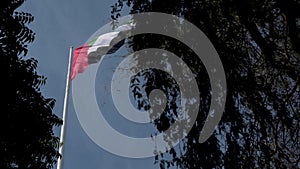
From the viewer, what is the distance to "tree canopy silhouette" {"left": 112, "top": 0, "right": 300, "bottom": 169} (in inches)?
169

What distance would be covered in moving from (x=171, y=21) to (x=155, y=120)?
1.27 metres

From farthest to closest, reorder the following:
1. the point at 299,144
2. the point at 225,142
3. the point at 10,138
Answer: the point at 10,138, the point at 299,144, the point at 225,142

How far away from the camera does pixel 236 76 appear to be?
4.45 m

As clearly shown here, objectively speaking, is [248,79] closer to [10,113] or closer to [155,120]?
[155,120]

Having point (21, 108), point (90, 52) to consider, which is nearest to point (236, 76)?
point (21, 108)

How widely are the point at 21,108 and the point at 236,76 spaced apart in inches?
182

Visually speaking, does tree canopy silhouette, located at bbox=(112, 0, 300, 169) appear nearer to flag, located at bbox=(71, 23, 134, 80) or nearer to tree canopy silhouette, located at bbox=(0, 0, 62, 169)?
tree canopy silhouette, located at bbox=(0, 0, 62, 169)

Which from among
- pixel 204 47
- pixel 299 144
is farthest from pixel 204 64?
A: pixel 299 144

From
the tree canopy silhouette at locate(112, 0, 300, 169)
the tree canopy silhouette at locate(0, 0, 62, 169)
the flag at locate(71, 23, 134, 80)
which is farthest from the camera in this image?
the flag at locate(71, 23, 134, 80)

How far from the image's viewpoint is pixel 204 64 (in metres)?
4.46

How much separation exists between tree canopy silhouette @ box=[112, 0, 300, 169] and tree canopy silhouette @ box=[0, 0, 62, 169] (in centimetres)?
321

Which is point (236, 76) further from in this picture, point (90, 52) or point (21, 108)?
point (90, 52)

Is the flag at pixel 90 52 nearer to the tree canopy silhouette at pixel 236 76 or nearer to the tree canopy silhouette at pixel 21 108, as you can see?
the tree canopy silhouette at pixel 21 108

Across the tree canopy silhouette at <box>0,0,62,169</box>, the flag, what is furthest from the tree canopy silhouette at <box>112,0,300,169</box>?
the flag
